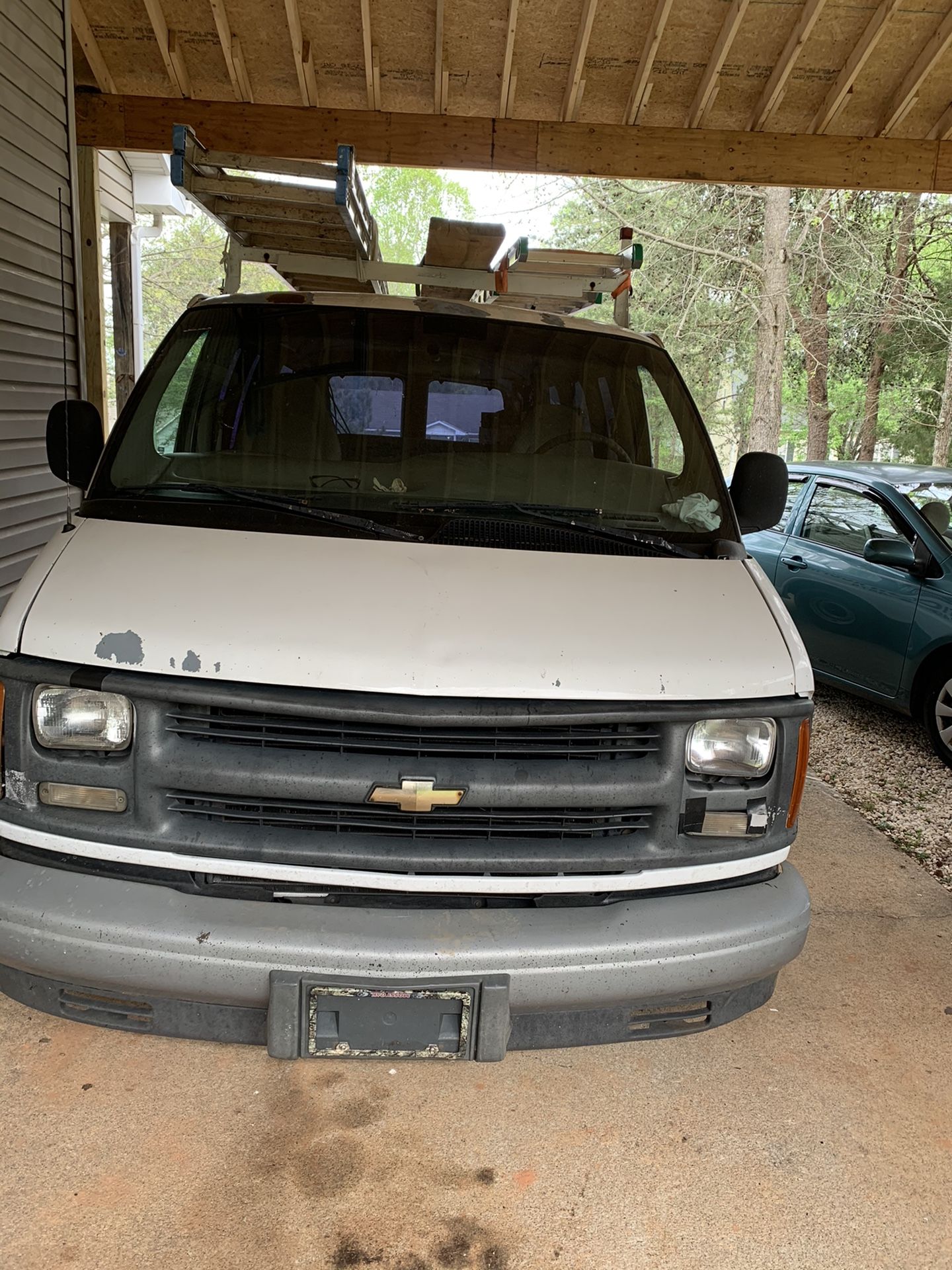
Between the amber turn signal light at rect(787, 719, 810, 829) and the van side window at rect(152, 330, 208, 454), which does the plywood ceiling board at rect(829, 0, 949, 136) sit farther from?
the amber turn signal light at rect(787, 719, 810, 829)

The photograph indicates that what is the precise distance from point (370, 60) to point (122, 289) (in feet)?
30.1

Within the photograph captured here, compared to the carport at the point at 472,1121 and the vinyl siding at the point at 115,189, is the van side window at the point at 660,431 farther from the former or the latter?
the vinyl siding at the point at 115,189

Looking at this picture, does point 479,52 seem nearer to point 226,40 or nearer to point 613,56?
point 613,56

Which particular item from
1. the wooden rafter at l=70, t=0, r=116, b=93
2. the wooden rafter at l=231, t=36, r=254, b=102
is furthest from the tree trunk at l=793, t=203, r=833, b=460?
the wooden rafter at l=70, t=0, r=116, b=93

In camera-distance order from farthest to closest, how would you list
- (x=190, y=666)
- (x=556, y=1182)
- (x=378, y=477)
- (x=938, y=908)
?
(x=938, y=908)
(x=378, y=477)
(x=556, y=1182)
(x=190, y=666)

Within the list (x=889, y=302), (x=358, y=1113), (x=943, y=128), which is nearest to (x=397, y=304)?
(x=358, y=1113)

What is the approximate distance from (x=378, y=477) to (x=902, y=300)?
19292 millimetres

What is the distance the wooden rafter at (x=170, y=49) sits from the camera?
7238 millimetres

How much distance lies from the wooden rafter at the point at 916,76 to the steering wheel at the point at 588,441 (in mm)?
6011

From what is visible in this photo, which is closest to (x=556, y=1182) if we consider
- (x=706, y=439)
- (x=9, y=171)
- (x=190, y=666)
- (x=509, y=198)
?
(x=190, y=666)

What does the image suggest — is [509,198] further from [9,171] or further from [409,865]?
[409,865]

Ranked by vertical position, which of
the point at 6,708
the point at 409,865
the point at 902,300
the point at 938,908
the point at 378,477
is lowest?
the point at 938,908

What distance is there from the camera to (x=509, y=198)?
22234 millimetres

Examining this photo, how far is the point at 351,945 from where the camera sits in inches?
88.3
